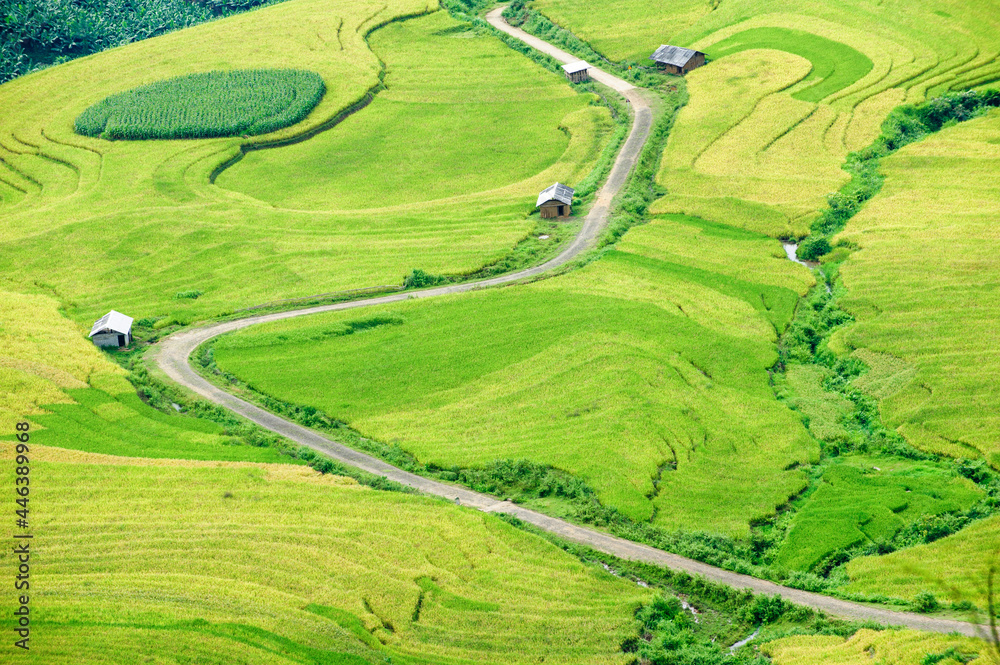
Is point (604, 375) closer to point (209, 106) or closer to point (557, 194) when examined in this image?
point (557, 194)

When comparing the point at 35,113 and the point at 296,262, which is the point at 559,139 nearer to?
the point at 296,262

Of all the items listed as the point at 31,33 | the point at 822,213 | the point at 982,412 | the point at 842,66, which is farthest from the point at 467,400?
the point at 31,33

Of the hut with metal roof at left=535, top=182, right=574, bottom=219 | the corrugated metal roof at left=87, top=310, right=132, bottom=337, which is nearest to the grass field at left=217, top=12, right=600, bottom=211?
the hut with metal roof at left=535, top=182, right=574, bottom=219

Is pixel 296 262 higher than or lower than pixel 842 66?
lower

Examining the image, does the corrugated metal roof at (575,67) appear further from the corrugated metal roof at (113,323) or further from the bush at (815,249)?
the corrugated metal roof at (113,323)

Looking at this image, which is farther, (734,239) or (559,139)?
(559,139)

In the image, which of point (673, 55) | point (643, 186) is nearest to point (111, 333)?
point (643, 186)
